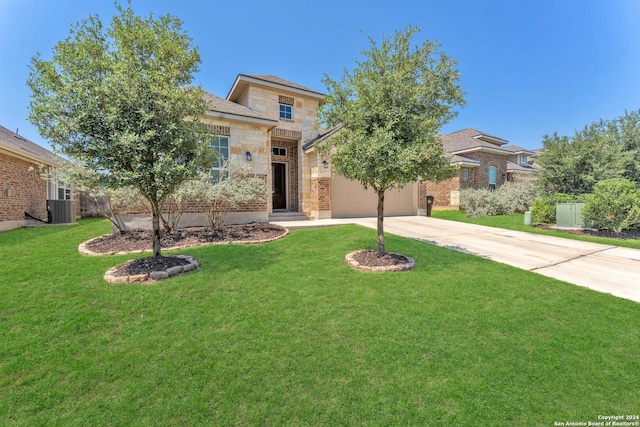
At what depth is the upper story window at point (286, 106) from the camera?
44.6 feet

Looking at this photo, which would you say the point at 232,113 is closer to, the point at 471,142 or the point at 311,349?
the point at 311,349

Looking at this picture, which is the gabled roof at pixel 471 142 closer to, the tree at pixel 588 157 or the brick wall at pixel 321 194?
the tree at pixel 588 157

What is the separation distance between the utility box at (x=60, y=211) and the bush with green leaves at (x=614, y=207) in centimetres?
2272

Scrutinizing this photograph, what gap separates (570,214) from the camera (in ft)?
37.4

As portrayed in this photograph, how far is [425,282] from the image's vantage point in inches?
193

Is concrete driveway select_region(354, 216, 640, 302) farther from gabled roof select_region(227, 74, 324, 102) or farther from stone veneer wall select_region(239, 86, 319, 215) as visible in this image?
gabled roof select_region(227, 74, 324, 102)

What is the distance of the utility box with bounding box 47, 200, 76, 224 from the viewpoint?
41.4 feet

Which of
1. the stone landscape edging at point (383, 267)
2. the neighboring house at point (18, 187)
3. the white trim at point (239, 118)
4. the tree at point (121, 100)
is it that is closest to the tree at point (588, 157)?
the stone landscape edging at point (383, 267)

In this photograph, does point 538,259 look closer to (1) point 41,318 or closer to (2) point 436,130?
(2) point 436,130

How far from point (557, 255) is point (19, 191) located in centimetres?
1965

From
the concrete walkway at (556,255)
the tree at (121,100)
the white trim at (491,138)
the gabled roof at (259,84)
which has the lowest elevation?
the concrete walkway at (556,255)

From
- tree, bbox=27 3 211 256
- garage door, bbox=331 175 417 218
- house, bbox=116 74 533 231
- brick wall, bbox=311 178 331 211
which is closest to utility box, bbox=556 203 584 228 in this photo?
house, bbox=116 74 533 231

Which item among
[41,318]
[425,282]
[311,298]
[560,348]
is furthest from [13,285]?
[560,348]

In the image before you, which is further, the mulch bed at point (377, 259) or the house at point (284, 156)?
the house at point (284, 156)
